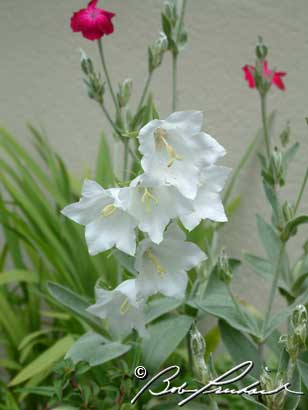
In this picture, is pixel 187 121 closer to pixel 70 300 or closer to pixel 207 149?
pixel 207 149

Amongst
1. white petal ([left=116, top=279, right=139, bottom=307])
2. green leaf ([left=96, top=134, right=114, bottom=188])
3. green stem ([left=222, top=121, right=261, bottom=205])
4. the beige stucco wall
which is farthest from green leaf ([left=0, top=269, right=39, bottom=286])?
white petal ([left=116, top=279, right=139, bottom=307])

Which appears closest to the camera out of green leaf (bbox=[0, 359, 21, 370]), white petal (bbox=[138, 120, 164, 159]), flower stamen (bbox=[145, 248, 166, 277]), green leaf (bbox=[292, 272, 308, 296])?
white petal (bbox=[138, 120, 164, 159])

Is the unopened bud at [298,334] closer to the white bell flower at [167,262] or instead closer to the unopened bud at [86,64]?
the white bell flower at [167,262]

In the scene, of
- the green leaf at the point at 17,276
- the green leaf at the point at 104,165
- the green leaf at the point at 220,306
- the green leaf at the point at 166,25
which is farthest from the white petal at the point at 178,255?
the green leaf at the point at 104,165

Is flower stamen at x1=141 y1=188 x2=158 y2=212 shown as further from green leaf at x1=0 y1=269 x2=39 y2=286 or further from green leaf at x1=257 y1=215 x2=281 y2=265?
green leaf at x1=0 y1=269 x2=39 y2=286

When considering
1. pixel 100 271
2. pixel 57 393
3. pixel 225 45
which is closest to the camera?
pixel 57 393

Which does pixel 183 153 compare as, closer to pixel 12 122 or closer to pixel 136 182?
pixel 136 182

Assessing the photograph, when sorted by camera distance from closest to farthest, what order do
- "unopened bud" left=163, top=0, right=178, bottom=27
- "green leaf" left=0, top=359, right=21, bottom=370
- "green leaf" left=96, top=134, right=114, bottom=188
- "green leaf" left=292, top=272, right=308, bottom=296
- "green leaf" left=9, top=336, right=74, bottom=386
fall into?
"unopened bud" left=163, top=0, right=178, bottom=27, "green leaf" left=292, top=272, right=308, bottom=296, "green leaf" left=9, top=336, right=74, bottom=386, "green leaf" left=0, top=359, right=21, bottom=370, "green leaf" left=96, top=134, right=114, bottom=188

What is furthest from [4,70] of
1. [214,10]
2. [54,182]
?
[214,10]
